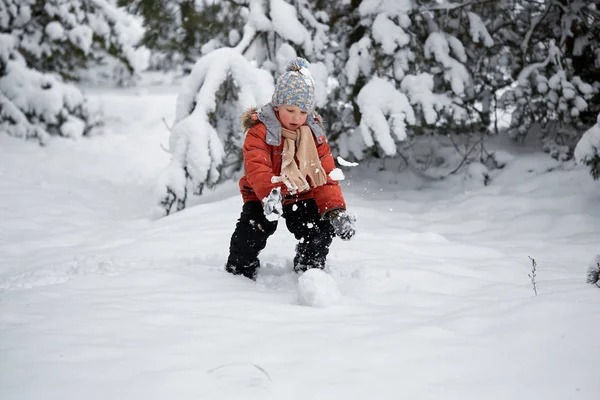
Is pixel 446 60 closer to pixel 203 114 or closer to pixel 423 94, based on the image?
pixel 423 94

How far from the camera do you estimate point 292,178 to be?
3.13 m

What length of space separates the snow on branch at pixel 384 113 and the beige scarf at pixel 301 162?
7.36ft

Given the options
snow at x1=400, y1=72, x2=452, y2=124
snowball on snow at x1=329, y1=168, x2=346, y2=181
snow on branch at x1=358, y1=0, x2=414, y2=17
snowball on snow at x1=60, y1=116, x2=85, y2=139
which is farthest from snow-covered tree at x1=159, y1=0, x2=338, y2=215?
snowball on snow at x1=60, y1=116, x2=85, y2=139

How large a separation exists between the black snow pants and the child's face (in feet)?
1.72

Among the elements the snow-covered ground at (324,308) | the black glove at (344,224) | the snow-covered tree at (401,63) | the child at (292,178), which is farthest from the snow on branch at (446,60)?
the black glove at (344,224)

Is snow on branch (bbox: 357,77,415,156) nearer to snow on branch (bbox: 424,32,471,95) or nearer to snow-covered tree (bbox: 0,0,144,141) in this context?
snow on branch (bbox: 424,32,471,95)

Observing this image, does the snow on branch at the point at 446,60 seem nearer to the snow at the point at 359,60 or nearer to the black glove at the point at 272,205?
the snow at the point at 359,60

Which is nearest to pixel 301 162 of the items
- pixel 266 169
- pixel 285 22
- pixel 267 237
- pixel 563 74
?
pixel 266 169

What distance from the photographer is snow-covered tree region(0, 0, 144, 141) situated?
9.05 metres

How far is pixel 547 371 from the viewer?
6.05 ft

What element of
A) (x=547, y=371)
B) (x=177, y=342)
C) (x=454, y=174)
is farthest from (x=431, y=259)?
(x=454, y=174)

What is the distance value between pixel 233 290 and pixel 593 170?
12.0ft

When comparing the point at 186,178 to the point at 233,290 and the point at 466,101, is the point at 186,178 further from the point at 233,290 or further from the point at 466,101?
the point at 466,101

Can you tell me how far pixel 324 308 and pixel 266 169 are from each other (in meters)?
0.93
